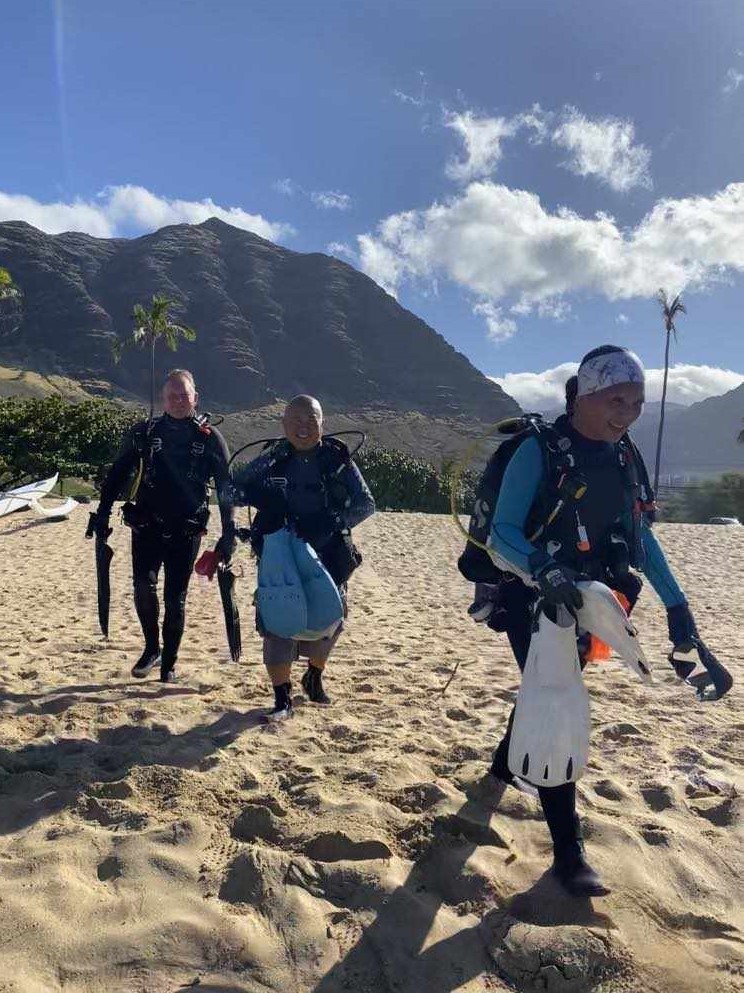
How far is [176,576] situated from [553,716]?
3234 mm

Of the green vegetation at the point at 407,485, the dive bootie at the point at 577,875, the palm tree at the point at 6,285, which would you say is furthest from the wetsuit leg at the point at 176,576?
the green vegetation at the point at 407,485

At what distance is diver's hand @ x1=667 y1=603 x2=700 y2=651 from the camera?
101 inches

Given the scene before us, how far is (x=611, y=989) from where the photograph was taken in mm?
1961

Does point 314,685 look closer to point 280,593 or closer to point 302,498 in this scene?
point 280,593

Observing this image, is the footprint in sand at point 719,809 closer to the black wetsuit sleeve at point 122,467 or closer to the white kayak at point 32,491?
the black wetsuit sleeve at point 122,467

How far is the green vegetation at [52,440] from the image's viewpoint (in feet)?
90.6

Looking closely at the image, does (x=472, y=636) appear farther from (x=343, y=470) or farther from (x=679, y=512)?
(x=679, y=512)

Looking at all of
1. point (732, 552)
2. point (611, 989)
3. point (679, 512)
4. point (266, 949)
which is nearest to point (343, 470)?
point (266, 949)

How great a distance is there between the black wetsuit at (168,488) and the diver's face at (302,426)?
669 millimetres

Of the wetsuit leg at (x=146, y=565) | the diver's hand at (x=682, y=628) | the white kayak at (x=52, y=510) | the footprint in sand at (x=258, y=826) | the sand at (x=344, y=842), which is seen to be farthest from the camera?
the white kayak at (x=52, y=510)

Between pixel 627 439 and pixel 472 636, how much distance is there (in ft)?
16.2

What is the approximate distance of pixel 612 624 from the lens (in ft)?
7.31

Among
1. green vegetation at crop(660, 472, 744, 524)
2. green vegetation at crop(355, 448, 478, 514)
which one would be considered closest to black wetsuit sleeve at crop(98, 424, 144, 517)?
green vegetation at crop(355, 448, 478, 514)

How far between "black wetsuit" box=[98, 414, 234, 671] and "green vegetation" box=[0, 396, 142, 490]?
2387cm
